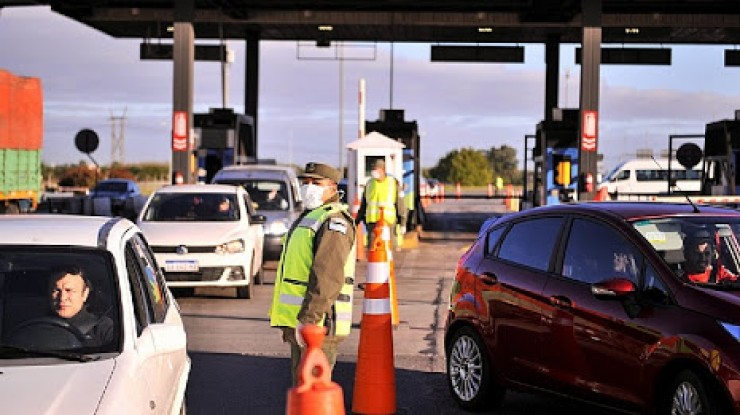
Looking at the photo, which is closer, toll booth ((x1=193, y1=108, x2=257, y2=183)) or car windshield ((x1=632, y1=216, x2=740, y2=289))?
car windshield ((x1=632, y1=216, x2=740, y2=289))

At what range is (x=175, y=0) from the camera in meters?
30.8

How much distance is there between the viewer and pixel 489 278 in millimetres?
9445

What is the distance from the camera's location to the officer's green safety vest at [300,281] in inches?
296

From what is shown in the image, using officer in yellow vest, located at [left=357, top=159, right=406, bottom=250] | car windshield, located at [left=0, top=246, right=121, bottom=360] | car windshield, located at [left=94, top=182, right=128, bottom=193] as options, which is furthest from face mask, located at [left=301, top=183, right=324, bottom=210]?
car windshield, located at [left=94, top=182, right=128, bottom=193]

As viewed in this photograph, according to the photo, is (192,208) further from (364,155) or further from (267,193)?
(364,155)

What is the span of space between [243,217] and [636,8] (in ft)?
66.3

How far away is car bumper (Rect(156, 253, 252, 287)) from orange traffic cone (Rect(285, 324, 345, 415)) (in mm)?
12136

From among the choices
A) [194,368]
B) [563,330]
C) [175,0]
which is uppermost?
[175,0]

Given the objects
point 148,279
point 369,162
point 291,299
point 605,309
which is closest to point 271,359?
point 291,299

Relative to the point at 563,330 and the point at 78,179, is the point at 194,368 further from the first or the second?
the point at 78,179

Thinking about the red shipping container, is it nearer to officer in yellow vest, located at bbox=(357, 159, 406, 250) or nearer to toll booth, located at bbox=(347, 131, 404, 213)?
toll booth, located at bbox=(347, 131, 404, 213)

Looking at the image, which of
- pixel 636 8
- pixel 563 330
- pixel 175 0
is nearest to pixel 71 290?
pixel 563 330

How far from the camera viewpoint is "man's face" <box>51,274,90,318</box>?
6.39m

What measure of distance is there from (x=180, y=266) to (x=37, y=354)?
37.0 ft
